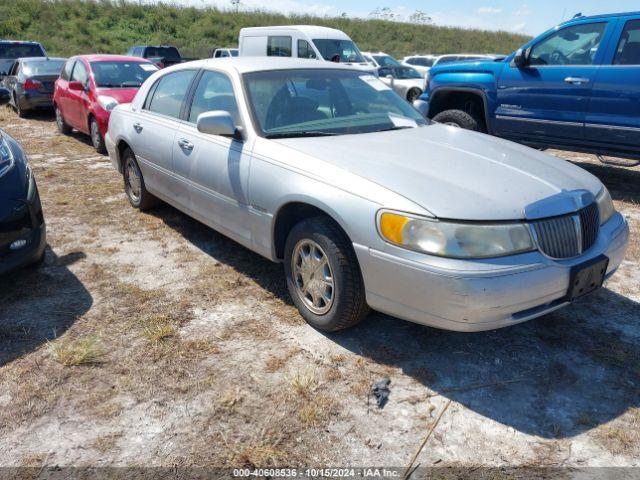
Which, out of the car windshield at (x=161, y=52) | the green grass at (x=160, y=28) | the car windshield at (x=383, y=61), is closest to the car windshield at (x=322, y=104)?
the car windshield at (x=383, y=61)

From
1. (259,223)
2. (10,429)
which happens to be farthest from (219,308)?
(10,429)

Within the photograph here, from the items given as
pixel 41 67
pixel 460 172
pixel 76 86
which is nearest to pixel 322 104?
pixel 460 172

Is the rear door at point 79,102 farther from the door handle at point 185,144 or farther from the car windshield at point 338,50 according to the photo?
the car windshield at point 338,50

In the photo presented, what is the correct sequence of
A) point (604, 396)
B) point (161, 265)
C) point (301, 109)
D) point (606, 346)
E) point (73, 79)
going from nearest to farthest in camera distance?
point (604, 396)
point (606, 346)
point (301, 109)
point (161, 265)
point (73, 79)

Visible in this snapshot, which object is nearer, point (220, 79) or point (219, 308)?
point (219, 308)

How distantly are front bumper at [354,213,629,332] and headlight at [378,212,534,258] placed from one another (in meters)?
0.04

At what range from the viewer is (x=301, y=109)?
3691mm

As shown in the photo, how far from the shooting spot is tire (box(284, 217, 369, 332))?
2857 mm

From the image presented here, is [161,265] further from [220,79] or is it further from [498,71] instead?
[498,71]

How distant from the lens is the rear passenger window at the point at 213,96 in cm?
375

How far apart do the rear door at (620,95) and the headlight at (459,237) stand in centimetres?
426

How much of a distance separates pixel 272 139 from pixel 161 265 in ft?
5.04

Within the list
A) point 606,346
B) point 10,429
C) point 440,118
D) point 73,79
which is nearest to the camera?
point 10,429

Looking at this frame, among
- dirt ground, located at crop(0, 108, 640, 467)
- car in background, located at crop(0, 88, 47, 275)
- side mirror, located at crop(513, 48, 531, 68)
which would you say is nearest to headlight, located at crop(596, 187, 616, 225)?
dirt ground, located at crop(0, 108, 640, 467)
